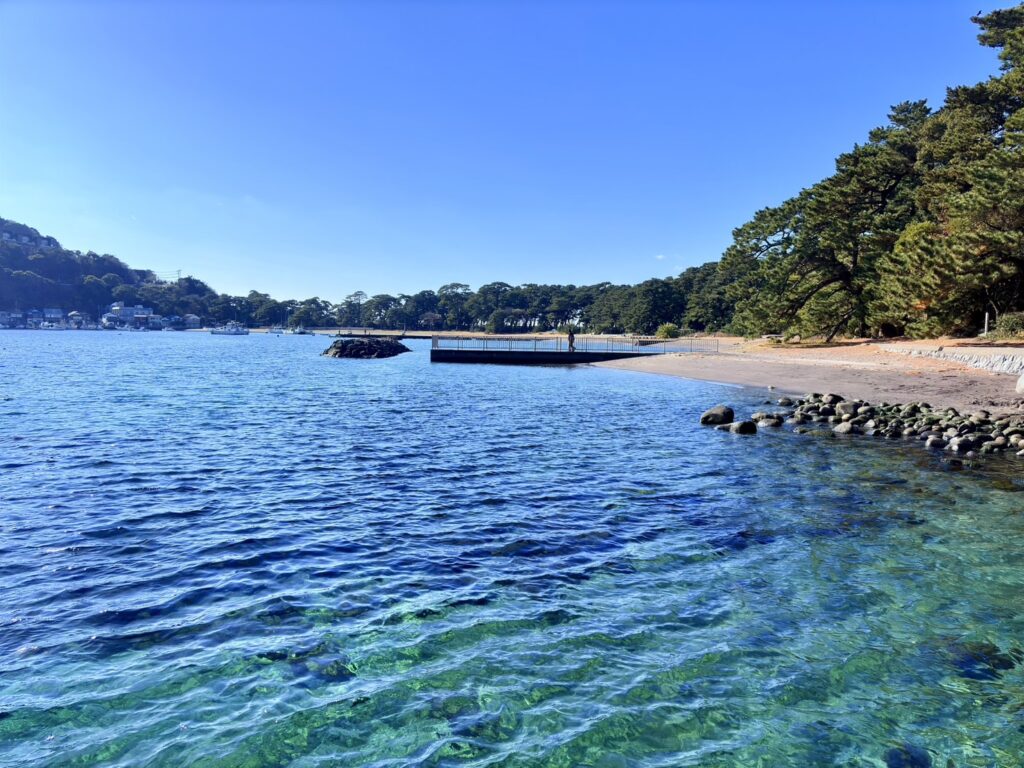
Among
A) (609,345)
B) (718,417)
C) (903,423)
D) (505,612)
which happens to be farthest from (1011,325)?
(609,345)

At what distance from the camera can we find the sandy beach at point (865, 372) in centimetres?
2403

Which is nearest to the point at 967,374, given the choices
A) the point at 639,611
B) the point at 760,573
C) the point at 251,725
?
the point at 760,573

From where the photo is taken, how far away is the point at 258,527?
9.95 metres

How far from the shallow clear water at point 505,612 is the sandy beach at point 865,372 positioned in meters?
11.5

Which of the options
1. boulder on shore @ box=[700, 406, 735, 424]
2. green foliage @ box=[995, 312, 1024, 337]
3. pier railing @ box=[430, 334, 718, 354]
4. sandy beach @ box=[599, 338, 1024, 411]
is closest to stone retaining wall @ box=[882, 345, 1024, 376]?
sandy beach @ box=[599, 338, 1024, 411]

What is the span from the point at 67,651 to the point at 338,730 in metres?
3.27

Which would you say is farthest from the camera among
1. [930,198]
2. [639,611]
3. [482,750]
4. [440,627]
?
[930,198]

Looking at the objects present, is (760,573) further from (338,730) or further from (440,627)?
(338,730)

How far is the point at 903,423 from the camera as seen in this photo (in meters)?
19.2

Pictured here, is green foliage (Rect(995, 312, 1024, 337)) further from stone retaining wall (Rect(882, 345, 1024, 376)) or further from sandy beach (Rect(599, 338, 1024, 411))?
stone retaining wall (Rect(882, 345, 1024, 376))

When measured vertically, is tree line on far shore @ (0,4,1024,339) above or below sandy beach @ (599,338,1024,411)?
above

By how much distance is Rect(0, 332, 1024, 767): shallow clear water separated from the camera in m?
4.79

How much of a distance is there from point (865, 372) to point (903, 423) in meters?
15.5

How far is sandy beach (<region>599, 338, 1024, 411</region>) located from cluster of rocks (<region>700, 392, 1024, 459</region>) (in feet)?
7.62
